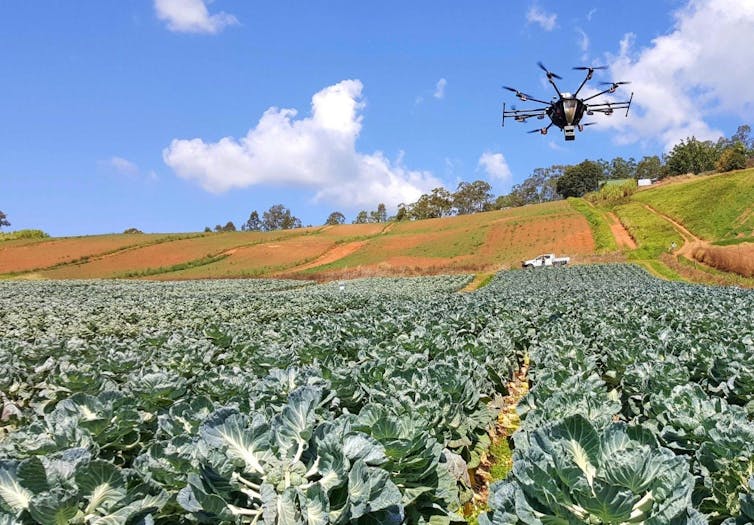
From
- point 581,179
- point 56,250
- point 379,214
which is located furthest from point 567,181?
point 56,250

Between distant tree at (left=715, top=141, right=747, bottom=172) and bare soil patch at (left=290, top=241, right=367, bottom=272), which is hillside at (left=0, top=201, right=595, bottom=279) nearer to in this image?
bare soil patch at (left=290, top=241, right=367, bottom=272)

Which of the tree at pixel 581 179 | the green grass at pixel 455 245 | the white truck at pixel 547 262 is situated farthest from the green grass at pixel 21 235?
the tree at pixel 581 179

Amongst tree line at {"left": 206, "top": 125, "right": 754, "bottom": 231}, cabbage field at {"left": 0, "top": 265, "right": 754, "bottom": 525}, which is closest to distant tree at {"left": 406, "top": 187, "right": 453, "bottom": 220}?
tree line at {"left": 206, "top": 125, "right": 754, "bottom": 231}

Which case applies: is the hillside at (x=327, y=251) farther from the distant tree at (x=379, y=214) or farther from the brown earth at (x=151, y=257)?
the distant tree at (x=379, y=214)

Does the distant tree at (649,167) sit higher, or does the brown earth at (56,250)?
the distant tree at (649,167)

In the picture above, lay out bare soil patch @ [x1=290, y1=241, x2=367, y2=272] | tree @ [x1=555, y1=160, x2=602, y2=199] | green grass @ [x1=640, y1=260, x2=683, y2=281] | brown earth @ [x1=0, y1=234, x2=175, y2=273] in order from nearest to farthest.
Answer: green grass @ [x1=640, y1=260, x2=683, y2=281] < bare soil patch @ [x1=290, y1=241, x2=367, y2=272] < brown earth @ [x1=0, y1=234, x2=175, y2=273] < tree @ [x1=555, y1=160, x2=602, y2=199]

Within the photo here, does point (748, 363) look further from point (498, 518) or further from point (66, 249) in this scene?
point (66, 249)
